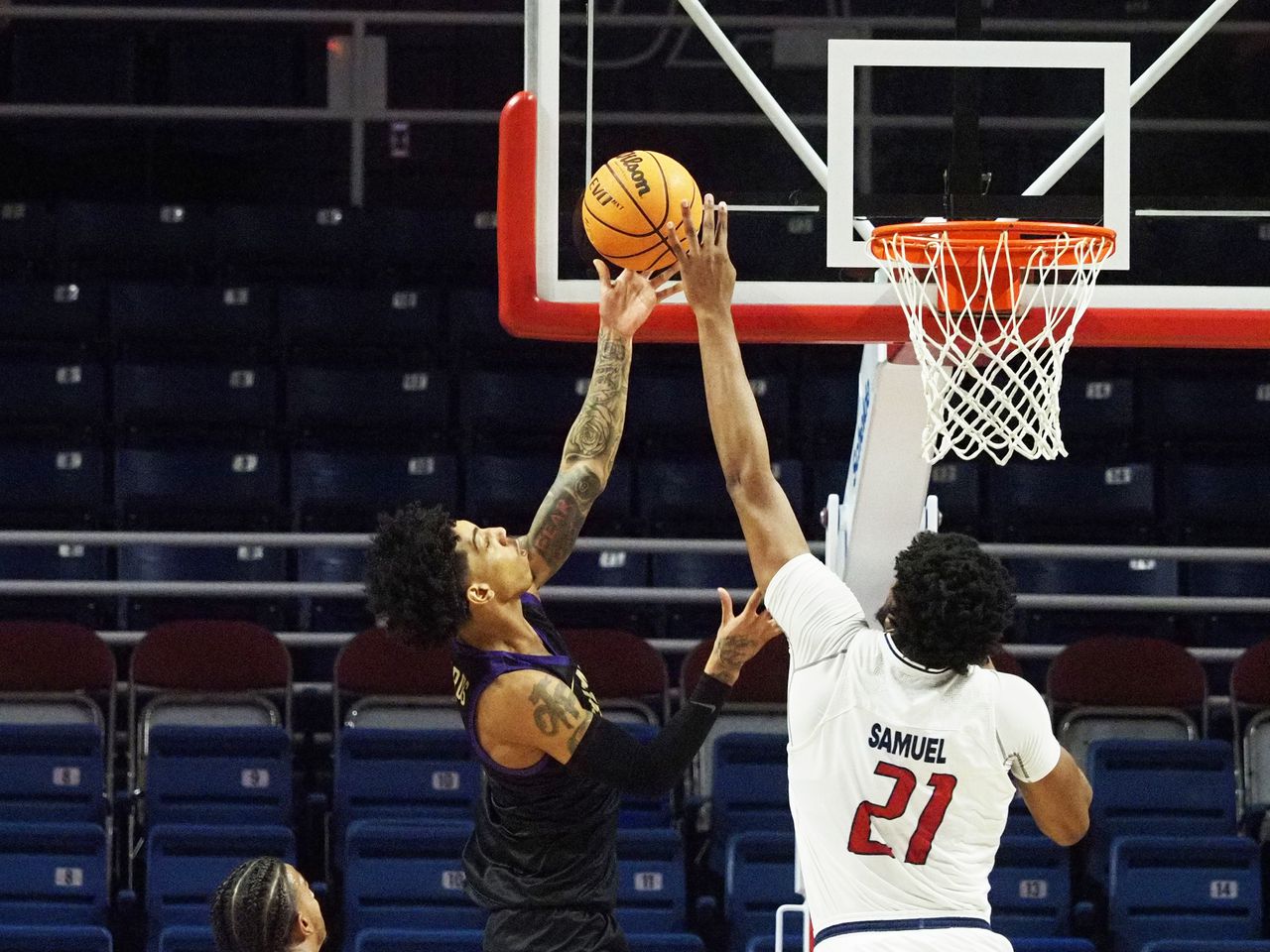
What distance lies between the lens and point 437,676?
755 cm

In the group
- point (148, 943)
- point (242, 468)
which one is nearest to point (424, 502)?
point (242, 468)

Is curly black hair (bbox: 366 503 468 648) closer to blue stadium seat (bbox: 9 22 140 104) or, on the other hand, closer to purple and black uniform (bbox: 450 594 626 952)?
purple and black uniform (bbox: 450 594 626 952)

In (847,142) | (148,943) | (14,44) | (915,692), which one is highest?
(14,44)

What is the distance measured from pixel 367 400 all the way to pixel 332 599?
0.95 metres

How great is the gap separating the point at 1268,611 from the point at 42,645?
5117 mm

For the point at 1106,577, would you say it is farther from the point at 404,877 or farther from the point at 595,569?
the point at 404,877

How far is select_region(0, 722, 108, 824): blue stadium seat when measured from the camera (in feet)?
22.9

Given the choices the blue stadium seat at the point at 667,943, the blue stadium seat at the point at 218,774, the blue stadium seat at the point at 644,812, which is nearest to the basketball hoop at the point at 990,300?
the blue stadium seat at the point at 667,943

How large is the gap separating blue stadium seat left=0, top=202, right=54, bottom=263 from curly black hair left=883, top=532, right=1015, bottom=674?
7347 millimetres

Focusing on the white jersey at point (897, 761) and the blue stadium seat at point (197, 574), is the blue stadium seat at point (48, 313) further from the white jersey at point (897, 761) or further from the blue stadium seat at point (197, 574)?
the white jersey at point (897, 761)

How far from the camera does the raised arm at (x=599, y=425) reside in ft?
13.7

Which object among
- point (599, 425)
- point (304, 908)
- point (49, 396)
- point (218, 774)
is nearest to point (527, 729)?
point (304, 908)

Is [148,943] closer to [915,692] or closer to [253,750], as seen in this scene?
[253,750]

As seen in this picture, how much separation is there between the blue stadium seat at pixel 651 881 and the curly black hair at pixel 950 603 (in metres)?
3.19
